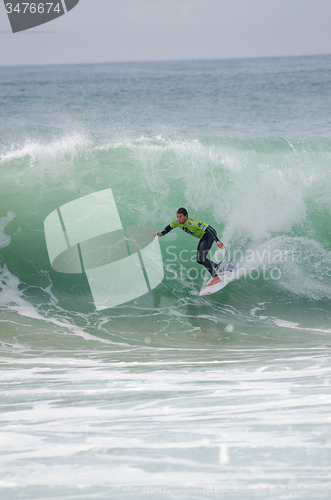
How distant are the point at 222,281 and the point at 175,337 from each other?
1.74 meters

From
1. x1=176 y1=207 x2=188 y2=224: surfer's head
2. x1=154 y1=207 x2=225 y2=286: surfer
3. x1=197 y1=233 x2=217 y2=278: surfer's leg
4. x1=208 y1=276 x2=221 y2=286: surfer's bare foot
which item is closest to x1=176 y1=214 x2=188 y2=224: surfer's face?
x1=176 y1=207 x2=188 y2=224: surfer's head

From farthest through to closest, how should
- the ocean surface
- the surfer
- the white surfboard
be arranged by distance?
the white surfboard < the surfer < the ocean surface

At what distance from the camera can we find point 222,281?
7785mm

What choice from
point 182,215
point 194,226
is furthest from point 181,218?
point 194,226

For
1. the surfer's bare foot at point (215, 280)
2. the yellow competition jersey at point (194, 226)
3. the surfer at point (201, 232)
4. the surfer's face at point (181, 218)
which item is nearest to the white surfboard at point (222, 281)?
the surfer's bare foot at point (215, 280)

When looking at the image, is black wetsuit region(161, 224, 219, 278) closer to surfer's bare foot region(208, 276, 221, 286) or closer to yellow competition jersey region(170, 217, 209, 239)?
yellow competition jersey region(170, 217, 209, 239)

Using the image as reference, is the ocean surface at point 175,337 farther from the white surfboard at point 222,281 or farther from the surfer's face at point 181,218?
the surfer's face at point 181,218

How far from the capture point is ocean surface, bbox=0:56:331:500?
121 inches

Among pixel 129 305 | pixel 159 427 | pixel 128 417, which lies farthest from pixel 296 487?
pixel 129 305

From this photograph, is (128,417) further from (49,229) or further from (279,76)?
(279,76)

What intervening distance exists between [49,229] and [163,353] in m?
4.83

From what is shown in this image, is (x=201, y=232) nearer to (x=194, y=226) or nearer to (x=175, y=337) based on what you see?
(x=194, y=226)

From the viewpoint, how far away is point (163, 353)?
5.83 m

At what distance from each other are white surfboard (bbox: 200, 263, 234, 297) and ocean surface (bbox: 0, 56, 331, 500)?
17 cm
